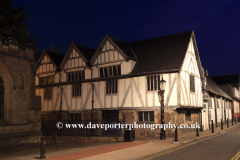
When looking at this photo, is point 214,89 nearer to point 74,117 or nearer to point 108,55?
point 108,55

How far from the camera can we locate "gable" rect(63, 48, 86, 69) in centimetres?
2477

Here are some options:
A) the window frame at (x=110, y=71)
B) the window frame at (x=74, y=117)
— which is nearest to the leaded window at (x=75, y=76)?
the window frame at (x=110, y=71)

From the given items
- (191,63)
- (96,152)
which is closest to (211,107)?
(191,63)

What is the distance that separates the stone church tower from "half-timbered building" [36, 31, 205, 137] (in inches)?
260

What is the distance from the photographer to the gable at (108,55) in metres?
22.2

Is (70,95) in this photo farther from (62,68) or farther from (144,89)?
(144,89)

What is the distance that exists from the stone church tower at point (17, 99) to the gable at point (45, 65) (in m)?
A: 8.91

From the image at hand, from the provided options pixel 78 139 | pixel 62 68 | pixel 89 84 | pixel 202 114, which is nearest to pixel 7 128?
pixel 78 139

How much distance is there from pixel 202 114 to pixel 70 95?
14065 millimetres

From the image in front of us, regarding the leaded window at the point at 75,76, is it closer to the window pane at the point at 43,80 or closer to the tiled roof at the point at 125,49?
the window pane at the point at 43,80

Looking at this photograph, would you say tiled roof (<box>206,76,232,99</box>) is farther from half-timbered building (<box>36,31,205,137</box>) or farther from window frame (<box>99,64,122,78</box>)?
window frame (<box>99,64,122,78</box>)

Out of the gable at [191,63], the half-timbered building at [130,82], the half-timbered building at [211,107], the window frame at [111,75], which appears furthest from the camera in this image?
the half-timbered building at [211,107]

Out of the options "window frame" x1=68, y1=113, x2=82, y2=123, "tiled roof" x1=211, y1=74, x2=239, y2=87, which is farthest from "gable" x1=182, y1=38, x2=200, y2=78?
"tiled roof" x1=211, y1=74, x2=239, y2=87

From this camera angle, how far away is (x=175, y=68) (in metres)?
19.0
